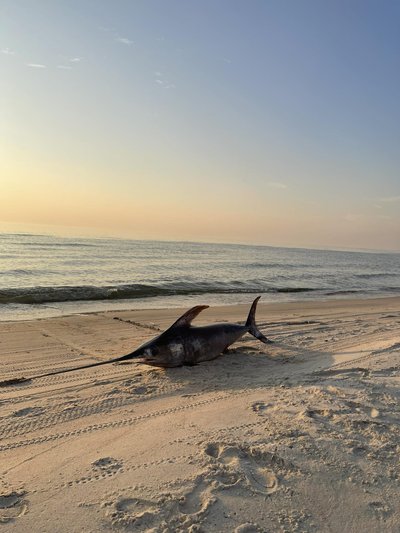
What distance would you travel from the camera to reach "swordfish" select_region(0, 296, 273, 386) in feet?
18.5

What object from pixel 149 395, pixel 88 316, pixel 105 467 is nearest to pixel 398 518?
pixel 105 467

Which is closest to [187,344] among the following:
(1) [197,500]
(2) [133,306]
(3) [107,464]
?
(3) [107,464]

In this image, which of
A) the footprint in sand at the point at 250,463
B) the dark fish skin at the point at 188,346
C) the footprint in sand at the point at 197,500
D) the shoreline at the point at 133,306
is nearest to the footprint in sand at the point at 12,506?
the footprint in sand at the point at 197,500

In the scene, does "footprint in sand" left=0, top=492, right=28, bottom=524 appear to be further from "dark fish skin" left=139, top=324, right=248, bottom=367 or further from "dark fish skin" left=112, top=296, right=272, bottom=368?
"dark fish skin" left=139, top=324, right=248, bottom=367

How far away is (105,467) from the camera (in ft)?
10.1

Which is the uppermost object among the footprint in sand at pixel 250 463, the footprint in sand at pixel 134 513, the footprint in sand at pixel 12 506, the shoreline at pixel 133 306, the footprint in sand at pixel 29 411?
the footprint in sand at pixel 250 463

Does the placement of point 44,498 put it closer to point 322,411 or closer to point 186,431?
point 186,431

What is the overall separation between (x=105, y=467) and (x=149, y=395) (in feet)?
5.52

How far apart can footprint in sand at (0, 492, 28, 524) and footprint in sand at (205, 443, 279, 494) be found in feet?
4.34

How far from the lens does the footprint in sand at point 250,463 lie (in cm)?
287

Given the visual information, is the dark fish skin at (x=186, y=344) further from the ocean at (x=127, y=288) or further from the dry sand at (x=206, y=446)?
the ocean at (x=127, y=288)

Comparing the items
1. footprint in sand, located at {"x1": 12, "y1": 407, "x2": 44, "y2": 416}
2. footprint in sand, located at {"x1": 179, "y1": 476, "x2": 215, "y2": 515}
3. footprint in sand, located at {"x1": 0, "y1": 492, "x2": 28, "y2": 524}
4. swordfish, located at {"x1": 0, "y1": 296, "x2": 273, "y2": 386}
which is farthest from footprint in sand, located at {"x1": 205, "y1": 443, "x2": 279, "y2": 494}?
swordfish, located at {"x1": 0, "y1": 296, "x2": 273, "y2": 386}

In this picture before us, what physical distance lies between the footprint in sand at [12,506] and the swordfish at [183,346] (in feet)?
8.23

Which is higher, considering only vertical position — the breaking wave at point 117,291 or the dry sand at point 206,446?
the dry sand at point 206,446
